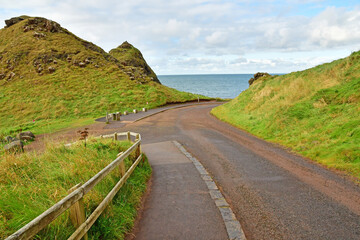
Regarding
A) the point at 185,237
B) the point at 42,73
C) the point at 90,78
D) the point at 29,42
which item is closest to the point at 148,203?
the point at 185,237

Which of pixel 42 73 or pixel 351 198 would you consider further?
pixel 42 73

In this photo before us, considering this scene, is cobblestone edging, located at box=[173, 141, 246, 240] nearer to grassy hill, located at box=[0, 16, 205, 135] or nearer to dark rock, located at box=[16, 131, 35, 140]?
dark rock, located at box=[16, 131, 35, 140]

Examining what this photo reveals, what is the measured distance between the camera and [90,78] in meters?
45.9

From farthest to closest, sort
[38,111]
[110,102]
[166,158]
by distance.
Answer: [110,102] < [38,111] < [166,158]

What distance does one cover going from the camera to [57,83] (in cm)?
4325

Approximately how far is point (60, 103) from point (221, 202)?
3585 centimetres

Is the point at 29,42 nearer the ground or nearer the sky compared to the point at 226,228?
nearer the sky

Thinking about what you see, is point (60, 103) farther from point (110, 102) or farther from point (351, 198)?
point (351, 198)

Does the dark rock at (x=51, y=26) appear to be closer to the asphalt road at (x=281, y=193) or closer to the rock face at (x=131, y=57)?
the rock face at (x=131, y=57)

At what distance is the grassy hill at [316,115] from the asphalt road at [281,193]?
3.49ft

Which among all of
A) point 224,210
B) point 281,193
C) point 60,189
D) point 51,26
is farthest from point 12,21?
point 281,193

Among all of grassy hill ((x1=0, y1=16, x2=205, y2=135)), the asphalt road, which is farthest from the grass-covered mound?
grassy hill ((x1=0, y1=16, x2=205, y2=135))

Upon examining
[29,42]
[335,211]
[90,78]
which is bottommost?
[335,211]

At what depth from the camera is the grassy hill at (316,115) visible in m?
10.3
